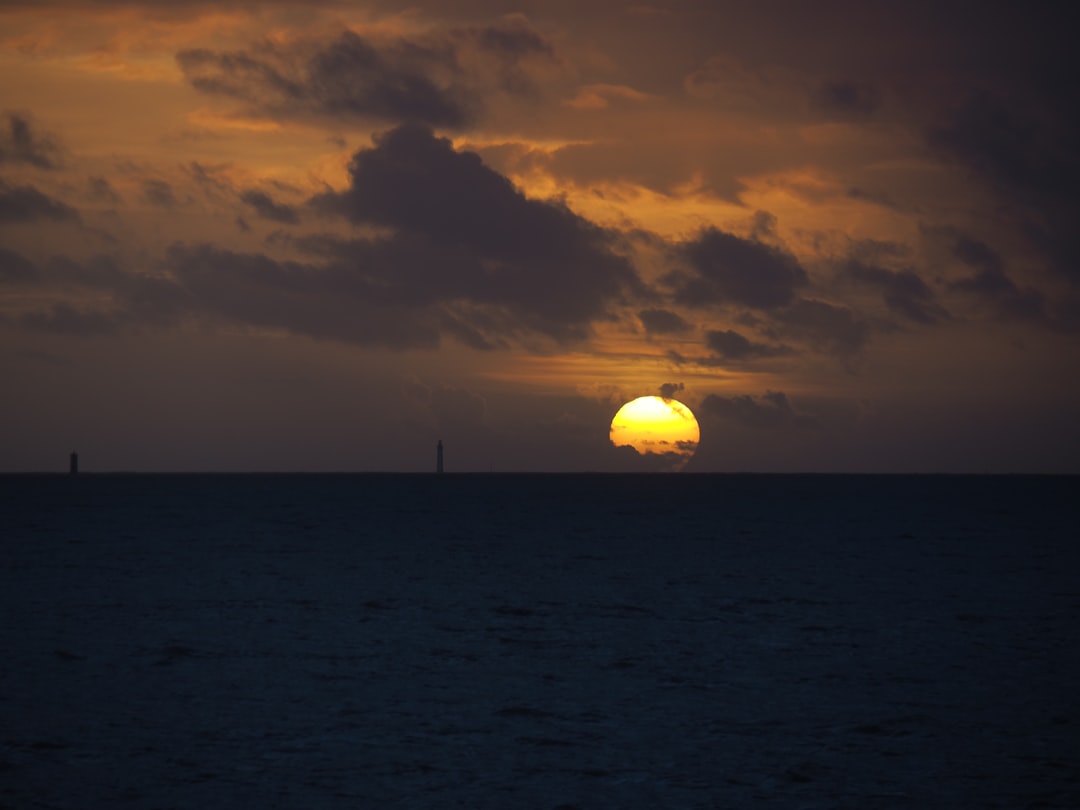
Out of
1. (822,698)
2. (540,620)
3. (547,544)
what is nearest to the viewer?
(822,698)

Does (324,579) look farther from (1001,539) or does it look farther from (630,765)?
(1001,539)

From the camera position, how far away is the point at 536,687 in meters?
37.7

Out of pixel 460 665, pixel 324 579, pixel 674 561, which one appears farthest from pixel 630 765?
pixel 674 561

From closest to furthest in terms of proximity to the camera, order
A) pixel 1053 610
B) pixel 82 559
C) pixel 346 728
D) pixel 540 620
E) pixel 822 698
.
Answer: pixel 346 728 → pixel 822 698 → pixel 540 620 → pixel 1053 610 → pixel 82 559

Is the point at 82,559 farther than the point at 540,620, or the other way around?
the point at 82,559

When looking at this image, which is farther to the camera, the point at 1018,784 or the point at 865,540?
the point at 865,540

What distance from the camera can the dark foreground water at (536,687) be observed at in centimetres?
2627

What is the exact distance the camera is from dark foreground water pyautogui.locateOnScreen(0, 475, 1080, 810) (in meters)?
26.3

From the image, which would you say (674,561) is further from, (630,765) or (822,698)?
(630,765)

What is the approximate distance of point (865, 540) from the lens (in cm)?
12438

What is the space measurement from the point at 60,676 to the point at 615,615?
2644cm

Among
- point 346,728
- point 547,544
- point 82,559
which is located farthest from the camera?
point 547,544

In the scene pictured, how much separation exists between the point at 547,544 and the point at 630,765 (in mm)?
88500

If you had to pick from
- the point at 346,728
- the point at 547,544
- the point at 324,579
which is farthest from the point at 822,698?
the point at 547,544
